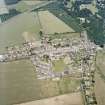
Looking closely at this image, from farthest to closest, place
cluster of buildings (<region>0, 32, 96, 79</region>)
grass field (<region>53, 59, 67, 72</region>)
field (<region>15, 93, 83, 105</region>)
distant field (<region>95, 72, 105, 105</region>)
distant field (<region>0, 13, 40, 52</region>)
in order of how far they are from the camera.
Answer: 1. distant field (<region>0, 13, 40, 52</region>)
2. cluster of buildings (<region>0, 32, 96, 79</region>)
3. grass field (<region>53, 59, 67, 72</region>)
4. distant field (<region>95, 72, 105, 105</region>)
5. field (<region>15, 93, 83, 105</region>)

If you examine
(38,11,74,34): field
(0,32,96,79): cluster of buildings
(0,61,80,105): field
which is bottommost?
(0,61,80,105): field

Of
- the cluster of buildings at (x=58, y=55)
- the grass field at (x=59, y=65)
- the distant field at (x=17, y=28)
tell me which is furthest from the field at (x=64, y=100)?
the distant field at (x=17, y=28)

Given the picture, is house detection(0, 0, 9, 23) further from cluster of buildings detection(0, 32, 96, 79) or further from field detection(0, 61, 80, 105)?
field detection(0, 61, 80, 105)

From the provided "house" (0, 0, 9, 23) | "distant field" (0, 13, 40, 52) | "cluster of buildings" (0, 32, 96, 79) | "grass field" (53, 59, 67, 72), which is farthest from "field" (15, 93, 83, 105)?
"house" (0, 0, 9, 23)

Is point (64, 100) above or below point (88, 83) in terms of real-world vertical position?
below

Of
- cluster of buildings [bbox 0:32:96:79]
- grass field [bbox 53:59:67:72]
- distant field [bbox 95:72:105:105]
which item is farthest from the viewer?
cluster of buildings [bbox 0:32:96:79]

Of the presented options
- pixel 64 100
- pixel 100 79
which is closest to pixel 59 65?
pixel 100 79

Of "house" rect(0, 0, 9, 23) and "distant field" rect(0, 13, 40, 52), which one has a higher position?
"house" rect(0, 0, 9, 23)

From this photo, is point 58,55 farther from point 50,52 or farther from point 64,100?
point 64,100

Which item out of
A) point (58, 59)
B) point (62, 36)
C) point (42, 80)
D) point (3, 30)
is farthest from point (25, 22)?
point (42, 80)

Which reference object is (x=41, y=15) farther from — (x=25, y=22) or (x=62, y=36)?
(x=62, y=36)

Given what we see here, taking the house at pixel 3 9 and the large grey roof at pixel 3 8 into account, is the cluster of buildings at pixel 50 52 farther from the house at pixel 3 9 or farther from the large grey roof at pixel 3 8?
the large grey roof at pixel 3 8
